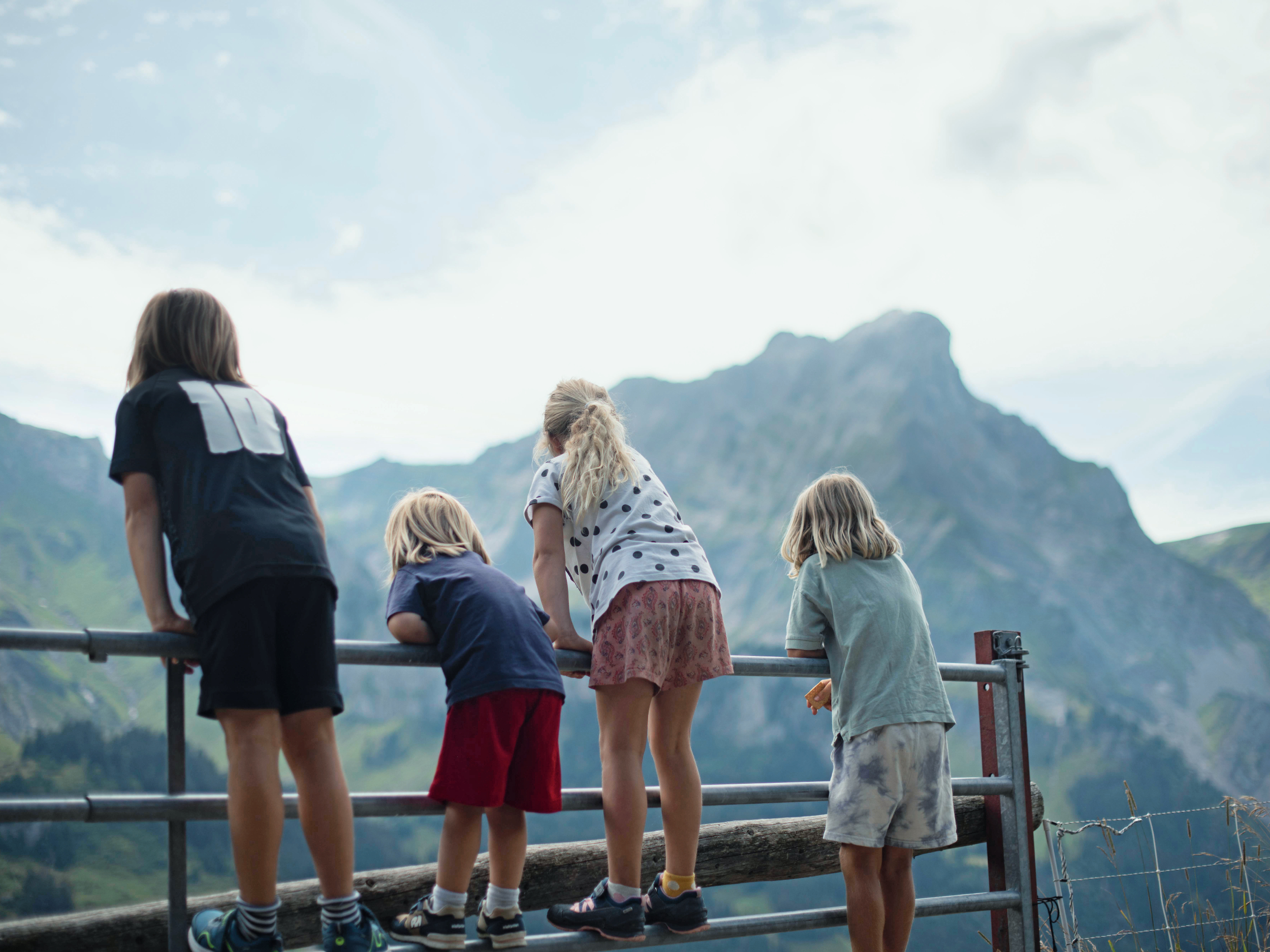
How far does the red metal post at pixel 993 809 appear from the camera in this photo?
3064 millimetres

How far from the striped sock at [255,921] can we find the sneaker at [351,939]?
0.40 feet

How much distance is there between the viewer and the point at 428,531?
2594 mm

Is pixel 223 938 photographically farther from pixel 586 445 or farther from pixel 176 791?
pixel 586 445

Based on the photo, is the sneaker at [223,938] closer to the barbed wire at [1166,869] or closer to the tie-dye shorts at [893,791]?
the tie-dye shorts at [893,791]

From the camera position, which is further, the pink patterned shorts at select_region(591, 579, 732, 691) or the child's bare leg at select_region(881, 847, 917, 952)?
the child's bare leg at select_region(881, 847, 917, 952)

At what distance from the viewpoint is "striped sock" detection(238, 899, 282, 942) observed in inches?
74.4

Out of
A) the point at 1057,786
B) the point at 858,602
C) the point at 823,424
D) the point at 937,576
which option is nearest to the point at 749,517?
the point at 823,424

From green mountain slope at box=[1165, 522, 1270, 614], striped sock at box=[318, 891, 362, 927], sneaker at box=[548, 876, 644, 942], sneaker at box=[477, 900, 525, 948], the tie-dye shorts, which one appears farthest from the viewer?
green mountain slope at box=[1165, 522, 1270, 614]

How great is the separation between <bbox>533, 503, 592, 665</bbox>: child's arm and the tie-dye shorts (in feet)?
2.71

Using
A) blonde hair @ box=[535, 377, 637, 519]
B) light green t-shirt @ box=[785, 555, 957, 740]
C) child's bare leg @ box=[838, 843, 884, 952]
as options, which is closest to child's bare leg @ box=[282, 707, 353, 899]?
blonde hair @ box=[535, 377, 637, 519]

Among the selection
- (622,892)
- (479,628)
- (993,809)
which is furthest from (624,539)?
(993,809)

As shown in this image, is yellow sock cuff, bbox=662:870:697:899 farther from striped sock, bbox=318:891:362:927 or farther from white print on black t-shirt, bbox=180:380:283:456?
white print on black t-shirt, bbox=180:380:283:456

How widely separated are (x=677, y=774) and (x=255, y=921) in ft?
3.44

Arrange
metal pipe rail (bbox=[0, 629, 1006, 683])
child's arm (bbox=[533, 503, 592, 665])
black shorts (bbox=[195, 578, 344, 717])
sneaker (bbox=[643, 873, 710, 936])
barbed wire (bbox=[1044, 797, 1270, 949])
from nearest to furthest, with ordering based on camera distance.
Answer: metal pipe rail (bbox=[0, 629, 1006, 683]) < black shorts (bbox=[195, 578, 344, 717]) < sneaker (bbox=[643, 873, 710, 936]) < child's arm (bbox=[533, 503, 592, 665]) < barbed wire (bbox=[1044, 797, 1270, 949])
